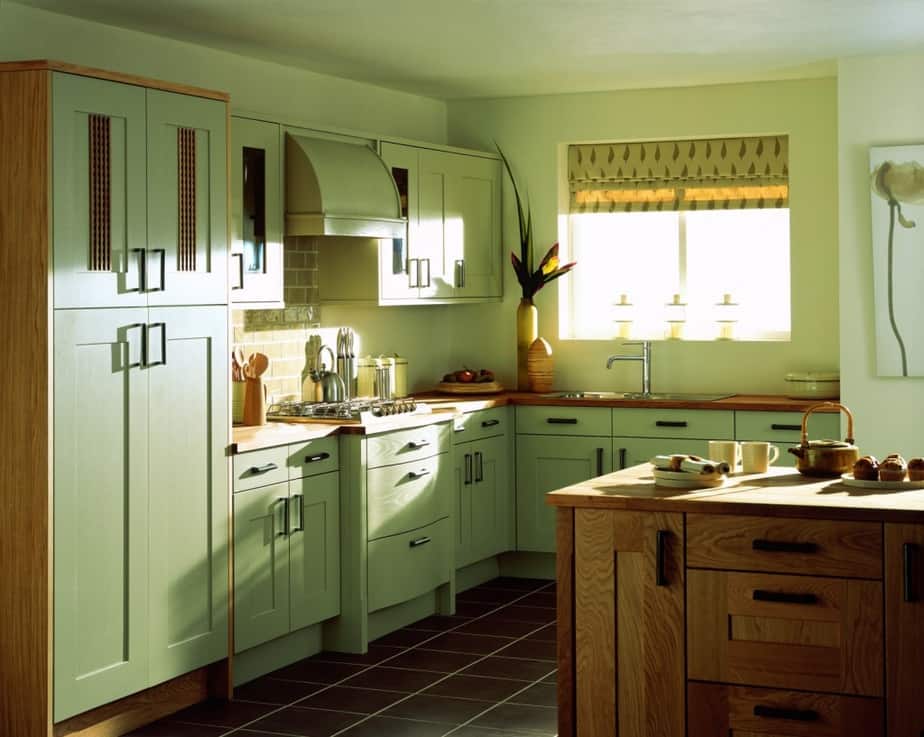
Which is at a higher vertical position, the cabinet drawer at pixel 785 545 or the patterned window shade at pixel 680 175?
the patterned window shade at pixel 680 175

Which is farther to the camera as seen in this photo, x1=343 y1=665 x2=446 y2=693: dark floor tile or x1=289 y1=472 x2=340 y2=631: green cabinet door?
x1=289 y1=472 x2=340 y2=631: green cabinet door

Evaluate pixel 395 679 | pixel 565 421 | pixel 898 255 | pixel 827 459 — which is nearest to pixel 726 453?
pixel 827 459

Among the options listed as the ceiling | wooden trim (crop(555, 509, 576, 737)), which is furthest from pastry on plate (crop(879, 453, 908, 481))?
the ceiling

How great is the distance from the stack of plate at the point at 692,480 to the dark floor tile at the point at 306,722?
63.4 inches

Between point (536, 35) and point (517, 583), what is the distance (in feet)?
9.76

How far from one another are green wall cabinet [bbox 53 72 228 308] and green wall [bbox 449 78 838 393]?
288cm

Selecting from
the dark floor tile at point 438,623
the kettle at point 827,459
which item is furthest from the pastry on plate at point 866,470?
the dark floor tile at point 438,623

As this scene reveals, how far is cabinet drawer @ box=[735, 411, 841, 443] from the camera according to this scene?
20.8 feet

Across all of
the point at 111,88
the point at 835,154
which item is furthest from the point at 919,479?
the point at 835,154

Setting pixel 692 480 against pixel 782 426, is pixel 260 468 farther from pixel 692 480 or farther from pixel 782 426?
pixel 782 426

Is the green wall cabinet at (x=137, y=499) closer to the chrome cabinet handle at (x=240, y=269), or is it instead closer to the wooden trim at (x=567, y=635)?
the chrome cabinet handle at (x=240, y=269)

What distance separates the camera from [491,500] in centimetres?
690

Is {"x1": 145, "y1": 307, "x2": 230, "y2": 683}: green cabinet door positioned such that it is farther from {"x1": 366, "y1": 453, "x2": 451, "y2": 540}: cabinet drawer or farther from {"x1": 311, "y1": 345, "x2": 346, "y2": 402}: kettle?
{"x1": 311, "y1": 345, "x2": 346, "y2": 402}: kettle

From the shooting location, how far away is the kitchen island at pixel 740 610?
11.2 feet
